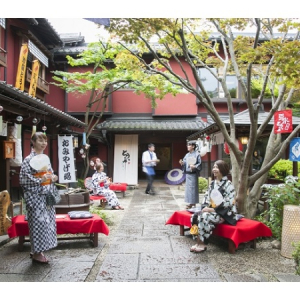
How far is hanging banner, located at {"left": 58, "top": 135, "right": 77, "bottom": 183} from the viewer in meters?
9.07

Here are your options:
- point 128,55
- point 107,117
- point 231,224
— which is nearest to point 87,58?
point 107,117

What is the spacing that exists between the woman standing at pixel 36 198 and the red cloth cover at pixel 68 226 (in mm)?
684

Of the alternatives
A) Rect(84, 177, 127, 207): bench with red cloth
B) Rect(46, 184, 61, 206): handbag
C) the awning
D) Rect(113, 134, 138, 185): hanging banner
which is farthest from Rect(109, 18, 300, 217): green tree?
Rect(113, 134, 138, 185): hanging banner

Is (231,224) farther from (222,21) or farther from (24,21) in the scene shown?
(24,21)

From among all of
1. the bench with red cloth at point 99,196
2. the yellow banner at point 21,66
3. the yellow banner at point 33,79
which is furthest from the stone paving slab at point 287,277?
the yellow banner at point 33,79

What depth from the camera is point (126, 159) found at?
15.2 m

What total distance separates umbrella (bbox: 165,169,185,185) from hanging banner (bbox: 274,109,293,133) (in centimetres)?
958

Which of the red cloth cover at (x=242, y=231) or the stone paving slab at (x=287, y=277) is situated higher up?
the red cloth cover at (x=242, y=231)

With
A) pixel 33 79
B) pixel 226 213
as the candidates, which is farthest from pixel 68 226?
pixel 33 79

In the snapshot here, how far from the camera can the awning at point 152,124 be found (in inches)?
554

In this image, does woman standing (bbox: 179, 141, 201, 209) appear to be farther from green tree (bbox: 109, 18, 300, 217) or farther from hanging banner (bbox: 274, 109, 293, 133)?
hanging banner (bbox: 274, 109, 293, 133)

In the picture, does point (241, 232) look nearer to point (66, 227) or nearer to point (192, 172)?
point (66, 227)

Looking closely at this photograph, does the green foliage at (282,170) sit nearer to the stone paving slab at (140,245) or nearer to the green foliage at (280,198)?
the green foliage at (280,198)
